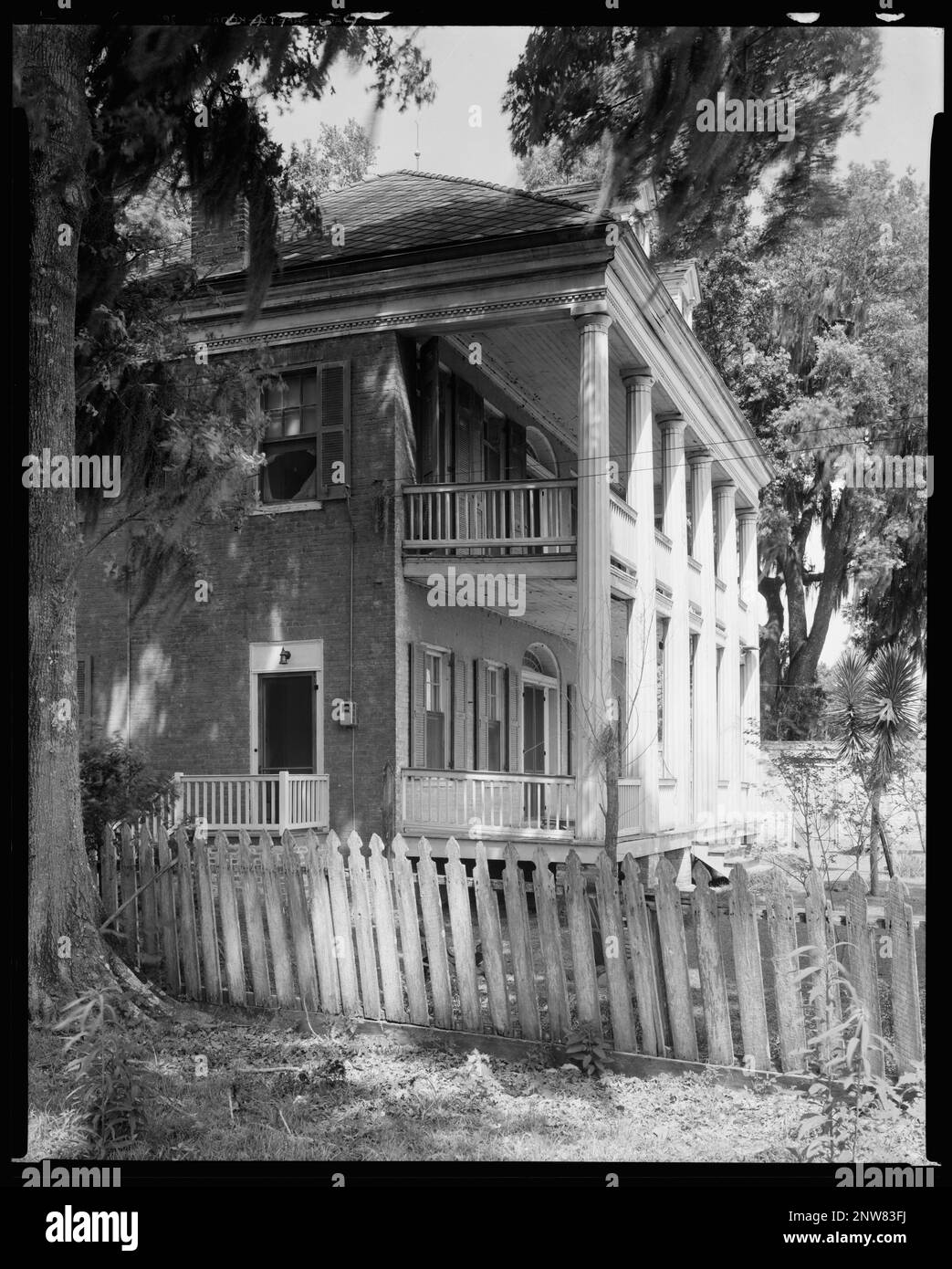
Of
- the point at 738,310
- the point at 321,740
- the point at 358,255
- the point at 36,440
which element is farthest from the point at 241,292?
the point at 738,310

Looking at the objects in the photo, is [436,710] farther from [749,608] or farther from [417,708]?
[749,608]

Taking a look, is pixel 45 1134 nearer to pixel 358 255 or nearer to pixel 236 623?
pixel 236 623

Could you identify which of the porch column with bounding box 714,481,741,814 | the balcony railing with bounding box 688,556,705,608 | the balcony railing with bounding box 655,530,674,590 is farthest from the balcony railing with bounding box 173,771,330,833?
the porch column with bounding box 714,481,741,814

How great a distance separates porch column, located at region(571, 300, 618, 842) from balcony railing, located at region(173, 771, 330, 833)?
330 centimetres

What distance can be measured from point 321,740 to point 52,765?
756 cm

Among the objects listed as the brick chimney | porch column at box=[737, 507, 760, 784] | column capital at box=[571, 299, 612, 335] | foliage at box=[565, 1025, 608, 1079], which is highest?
the brick chimney

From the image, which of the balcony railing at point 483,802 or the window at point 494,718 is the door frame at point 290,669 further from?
the window at point 494,718

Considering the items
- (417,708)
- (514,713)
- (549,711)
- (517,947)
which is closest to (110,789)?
(517,947)

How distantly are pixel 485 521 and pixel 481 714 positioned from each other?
399 centimetres

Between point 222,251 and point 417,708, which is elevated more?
point 222,251

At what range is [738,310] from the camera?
91.4 ft

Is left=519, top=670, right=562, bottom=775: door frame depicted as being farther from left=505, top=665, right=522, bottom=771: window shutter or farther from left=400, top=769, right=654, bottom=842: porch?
left=400, top=769, right=654, bottom=842: porch

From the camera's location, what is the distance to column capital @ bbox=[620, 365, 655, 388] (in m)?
15.7

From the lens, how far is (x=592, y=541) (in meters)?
13.6
